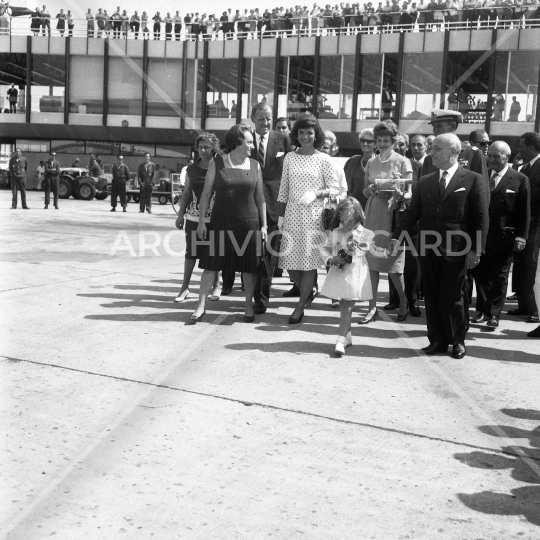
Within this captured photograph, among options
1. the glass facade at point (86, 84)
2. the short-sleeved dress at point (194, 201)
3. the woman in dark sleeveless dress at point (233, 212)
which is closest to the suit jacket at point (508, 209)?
the woman in dark sleeveless dress at point (233, 212)

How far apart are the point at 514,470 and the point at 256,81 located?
3749 centimetres

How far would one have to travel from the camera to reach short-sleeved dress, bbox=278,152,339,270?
720cm

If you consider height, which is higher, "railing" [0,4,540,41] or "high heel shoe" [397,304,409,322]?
"railing" [0,4,540,41]

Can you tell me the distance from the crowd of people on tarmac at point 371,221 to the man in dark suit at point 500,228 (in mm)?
10

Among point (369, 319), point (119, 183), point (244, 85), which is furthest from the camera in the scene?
point (244, 85)

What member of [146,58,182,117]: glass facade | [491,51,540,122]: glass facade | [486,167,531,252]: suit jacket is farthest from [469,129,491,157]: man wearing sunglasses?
[146,58,182,117]: glass facade

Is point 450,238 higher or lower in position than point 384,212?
lower

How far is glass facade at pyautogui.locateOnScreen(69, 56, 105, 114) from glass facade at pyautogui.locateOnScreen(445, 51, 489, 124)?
61.3 ft

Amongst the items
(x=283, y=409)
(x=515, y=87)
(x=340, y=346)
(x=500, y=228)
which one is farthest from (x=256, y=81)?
(x=283, y=409)

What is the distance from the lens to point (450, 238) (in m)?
6.22

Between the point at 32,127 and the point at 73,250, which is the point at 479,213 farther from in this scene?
the point at 32,127

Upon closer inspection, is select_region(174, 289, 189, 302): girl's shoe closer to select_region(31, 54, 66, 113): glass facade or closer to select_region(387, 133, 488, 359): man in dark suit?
select_region(387, 133, 488, 359): man in dark suit

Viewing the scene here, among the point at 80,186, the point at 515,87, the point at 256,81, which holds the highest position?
the point at 256,81

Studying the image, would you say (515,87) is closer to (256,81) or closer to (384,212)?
(256,81)
